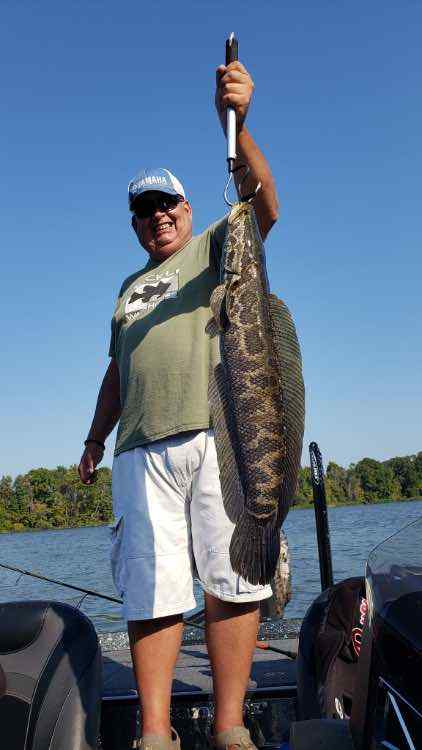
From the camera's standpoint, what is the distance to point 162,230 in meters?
3.52

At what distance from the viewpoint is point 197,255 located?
10.7ft

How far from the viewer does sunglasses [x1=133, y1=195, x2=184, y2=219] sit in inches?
137

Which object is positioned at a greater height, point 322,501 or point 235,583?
point 322,501

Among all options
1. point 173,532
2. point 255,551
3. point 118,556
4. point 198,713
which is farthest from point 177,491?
point 198,713

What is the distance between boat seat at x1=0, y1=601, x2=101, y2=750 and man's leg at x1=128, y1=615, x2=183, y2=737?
0.19 metres

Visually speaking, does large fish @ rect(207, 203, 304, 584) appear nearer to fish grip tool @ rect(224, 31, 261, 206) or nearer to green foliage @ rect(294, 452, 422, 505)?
fish grip tool @ rect(224, 31, 261, 206)

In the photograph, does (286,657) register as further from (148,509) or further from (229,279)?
(229,279)

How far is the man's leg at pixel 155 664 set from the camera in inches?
111

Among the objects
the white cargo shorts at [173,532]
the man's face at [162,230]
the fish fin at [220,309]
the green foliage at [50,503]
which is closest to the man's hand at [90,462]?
the white cargo shorts at [173,532]

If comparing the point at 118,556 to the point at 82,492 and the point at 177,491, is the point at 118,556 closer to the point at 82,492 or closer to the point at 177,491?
the point at 177,491

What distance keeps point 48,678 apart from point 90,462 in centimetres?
142

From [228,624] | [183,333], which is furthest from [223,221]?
[228,624]

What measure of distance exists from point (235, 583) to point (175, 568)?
0.95 feet

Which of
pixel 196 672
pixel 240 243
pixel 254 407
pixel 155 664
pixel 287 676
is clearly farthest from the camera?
pixel 196 672
